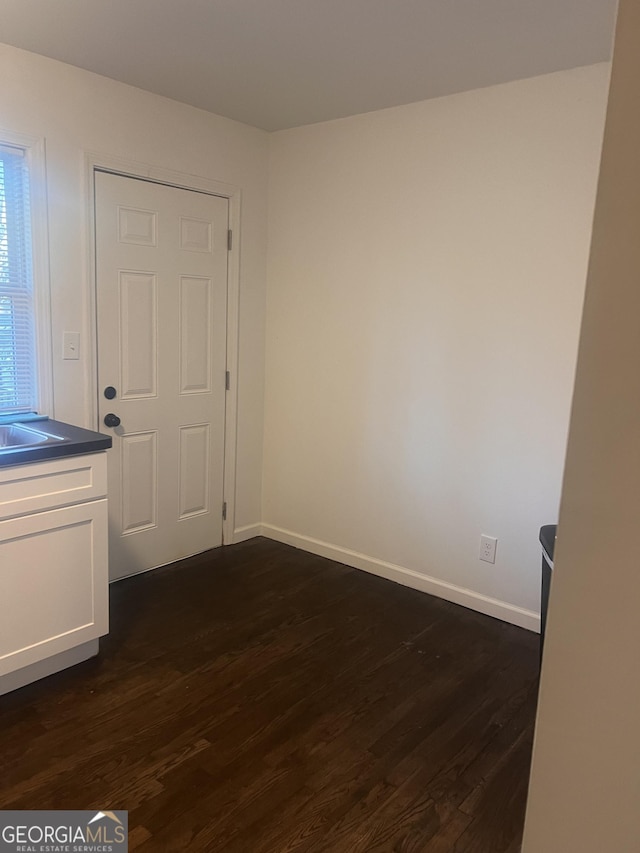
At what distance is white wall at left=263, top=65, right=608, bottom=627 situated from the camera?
2.71 meters

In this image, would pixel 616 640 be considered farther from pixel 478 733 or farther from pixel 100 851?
pixel 478 733

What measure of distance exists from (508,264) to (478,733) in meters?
1.95

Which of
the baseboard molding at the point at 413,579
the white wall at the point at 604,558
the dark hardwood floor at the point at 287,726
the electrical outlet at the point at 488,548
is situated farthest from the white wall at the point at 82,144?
the white wall at the point at 604,558

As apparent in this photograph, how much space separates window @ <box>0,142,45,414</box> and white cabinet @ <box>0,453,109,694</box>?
67 centimetres

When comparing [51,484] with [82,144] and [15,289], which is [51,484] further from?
[82,144]

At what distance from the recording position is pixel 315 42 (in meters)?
2.38

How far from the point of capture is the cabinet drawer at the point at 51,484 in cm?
214

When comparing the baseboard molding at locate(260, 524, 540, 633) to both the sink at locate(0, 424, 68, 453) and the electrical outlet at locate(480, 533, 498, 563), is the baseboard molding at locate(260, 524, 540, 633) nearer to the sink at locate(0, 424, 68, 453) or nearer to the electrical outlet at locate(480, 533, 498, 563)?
the electrical outlet at locate(480, 533, 498, 563)

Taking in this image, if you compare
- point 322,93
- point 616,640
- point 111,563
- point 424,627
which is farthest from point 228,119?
point 616,640

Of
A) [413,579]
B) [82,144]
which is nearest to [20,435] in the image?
[82,144]

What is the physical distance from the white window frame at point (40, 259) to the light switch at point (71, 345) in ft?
0.24

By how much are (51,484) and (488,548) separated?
2.01 meters

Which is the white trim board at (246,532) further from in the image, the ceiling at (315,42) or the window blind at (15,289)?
the ceiling at (315,42)

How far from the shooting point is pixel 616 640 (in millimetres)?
718
